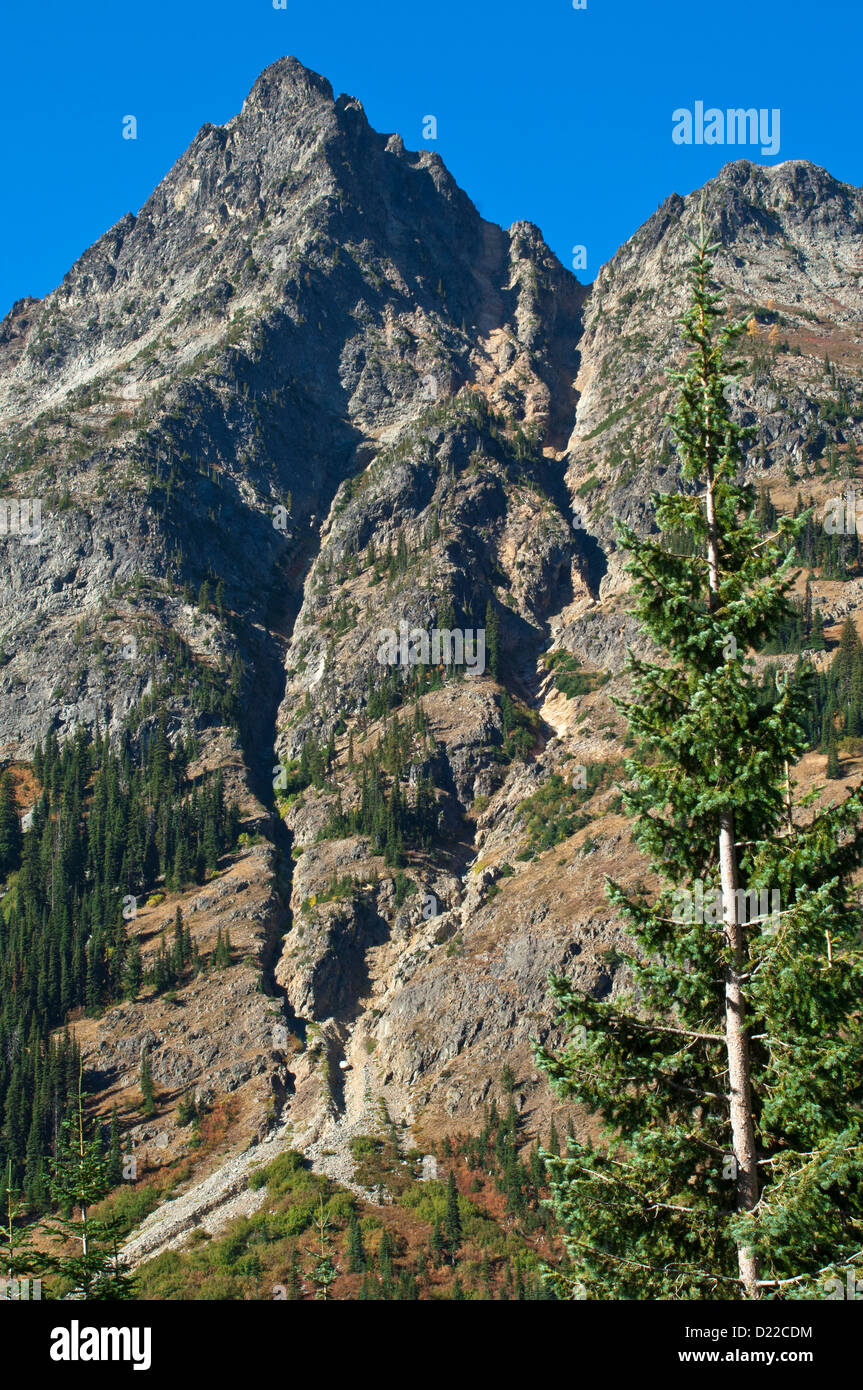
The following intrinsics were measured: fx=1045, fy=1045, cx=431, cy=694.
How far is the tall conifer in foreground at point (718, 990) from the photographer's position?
54.7 ft

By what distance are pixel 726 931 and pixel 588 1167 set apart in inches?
184

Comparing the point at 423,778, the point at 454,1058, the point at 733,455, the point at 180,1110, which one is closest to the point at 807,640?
the point at 423,778

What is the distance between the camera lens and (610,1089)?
731 inches

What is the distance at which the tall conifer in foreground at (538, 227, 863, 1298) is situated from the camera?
16.7 meters

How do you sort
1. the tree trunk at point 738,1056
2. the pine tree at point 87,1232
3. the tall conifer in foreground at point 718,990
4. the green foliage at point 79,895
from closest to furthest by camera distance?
the tall conifer in foreground at point 718,990, the tree trunk at point 738,1056, the pine tree at point 87,1232, the green foliage at point 79,895

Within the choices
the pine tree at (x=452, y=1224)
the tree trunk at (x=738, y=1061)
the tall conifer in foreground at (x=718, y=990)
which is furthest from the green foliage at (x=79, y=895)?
the tree trunk at (x=738, y=1061)

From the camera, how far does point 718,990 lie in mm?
18297

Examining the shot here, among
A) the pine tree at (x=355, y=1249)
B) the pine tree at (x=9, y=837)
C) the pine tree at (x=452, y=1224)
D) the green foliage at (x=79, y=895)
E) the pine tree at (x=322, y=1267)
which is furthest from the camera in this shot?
the pine tree at (x=9, y=837)

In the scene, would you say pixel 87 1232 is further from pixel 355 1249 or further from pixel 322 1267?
pixel 355 1249

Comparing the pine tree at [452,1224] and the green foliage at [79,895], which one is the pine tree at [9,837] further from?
the pine tree at [452,1224]

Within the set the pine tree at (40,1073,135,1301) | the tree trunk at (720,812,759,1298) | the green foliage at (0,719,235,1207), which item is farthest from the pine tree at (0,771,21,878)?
the tree trunk at (720,812,759,1298)
